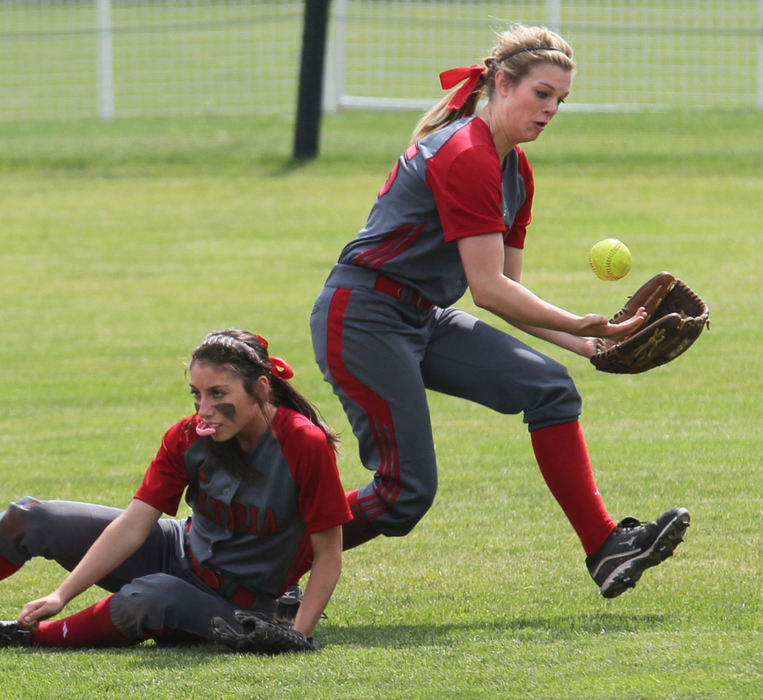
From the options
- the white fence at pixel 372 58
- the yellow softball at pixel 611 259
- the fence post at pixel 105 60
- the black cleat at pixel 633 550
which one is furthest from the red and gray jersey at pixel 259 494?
the fence post at pixel 105 60

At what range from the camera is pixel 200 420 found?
4328mm

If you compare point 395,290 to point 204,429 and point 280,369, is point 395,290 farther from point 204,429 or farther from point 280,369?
point 204,429

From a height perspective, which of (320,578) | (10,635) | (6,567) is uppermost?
(320,578)

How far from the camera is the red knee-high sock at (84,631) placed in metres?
4.42

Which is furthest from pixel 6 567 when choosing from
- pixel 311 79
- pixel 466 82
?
pixel 311 79

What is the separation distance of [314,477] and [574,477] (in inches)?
35.2

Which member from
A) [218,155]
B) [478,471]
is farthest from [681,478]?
[218,155]

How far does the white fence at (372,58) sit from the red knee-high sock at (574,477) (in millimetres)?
17111

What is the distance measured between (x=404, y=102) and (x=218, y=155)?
16.3 ft

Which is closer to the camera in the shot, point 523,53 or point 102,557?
point 102,557

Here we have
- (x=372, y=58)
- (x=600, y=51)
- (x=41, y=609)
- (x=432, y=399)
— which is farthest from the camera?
(x=600, y=51)

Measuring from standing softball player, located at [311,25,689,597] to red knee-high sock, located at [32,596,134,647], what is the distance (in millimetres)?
898

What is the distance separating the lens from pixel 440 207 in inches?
175

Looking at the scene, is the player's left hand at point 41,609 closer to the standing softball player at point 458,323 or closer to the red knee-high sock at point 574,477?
the standing softball player at point 458,323
